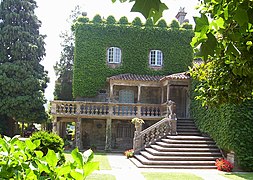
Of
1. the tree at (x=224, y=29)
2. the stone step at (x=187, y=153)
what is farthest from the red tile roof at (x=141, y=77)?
the tree at (x=224, y=29)

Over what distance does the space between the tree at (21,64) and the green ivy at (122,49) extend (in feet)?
11.1

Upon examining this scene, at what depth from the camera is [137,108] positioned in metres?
22.1

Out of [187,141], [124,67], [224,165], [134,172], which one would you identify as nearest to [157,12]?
[134,172]

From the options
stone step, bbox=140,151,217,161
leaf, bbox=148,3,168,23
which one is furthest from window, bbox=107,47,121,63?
leaf, bbox=148,3,168,23

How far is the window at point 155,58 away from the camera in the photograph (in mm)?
26156

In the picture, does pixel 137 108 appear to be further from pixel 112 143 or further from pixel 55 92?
pixel 55 92

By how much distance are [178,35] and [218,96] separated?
67.5 feet

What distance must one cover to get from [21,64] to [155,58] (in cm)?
1051

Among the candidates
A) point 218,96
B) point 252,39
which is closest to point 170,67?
point 218,96

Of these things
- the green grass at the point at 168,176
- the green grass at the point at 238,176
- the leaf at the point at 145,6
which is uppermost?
the leaf at the point at 145,6

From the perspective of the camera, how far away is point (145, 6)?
207cm

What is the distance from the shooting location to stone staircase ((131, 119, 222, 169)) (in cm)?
1549

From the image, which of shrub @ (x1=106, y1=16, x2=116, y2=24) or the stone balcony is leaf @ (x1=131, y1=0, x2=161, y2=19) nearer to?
the stone balcony

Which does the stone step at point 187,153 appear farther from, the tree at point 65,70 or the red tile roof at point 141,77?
the tree at point 65,70
